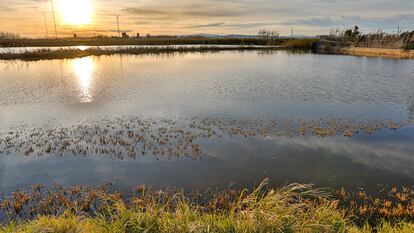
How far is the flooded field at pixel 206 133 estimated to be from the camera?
9.62 metres

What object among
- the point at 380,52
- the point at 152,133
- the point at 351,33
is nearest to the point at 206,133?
the point at 152,133

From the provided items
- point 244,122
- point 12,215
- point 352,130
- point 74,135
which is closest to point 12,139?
point 74,135

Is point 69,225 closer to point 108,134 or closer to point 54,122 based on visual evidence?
point 108,134

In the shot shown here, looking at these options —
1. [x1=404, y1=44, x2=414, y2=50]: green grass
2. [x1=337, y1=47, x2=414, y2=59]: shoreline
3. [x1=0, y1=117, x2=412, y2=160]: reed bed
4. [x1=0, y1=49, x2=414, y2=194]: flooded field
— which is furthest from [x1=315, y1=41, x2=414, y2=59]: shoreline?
[x1=0, y1=117, x2=412, y2=160]: reed bed

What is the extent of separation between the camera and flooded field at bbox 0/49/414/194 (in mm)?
9617

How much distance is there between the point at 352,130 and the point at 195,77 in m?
17.7

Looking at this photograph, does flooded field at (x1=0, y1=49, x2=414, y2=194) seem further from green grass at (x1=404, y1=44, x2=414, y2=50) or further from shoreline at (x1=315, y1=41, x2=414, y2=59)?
green grass at (x1=404, y1=44, x2=414, y2=50)

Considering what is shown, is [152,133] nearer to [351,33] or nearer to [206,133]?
[206,133]

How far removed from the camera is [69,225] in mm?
5633

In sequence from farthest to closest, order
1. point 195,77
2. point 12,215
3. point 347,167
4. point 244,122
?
1. point 195,77
2. point 244,122
3. point 347,167
4. point 12,215

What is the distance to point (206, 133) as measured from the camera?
44.3ft

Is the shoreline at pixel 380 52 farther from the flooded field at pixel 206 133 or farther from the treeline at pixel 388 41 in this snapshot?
the flooded field at pixel 206 133

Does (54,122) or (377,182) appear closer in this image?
(377,182)

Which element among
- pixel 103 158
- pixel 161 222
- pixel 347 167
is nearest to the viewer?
pixel 161 222
